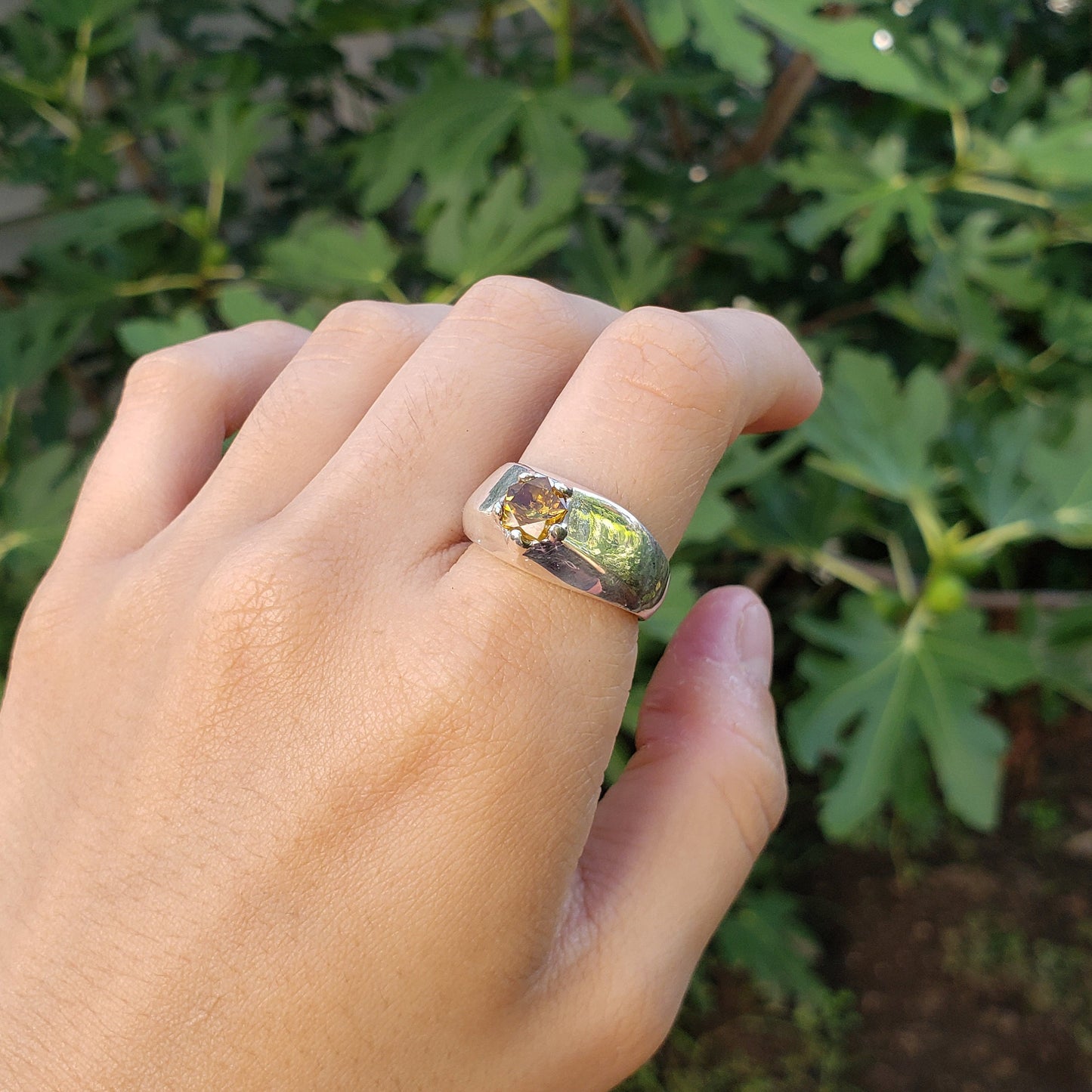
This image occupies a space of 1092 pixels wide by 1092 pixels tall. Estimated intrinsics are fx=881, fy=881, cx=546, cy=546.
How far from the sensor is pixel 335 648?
1.97 feet

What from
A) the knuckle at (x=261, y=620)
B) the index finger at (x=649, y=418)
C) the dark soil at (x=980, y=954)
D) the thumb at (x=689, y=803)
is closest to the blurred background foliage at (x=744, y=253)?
the dark soil at (x=980, y=954)

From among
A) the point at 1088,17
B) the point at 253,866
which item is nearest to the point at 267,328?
the point at 253,866

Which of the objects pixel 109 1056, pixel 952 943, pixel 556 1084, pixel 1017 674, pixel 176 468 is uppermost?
pixel 176 468

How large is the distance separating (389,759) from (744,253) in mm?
1430

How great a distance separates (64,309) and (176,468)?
35.5 inches

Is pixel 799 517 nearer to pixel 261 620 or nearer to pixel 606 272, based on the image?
pixel 606 272

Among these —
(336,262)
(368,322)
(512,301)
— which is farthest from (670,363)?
(336,262)

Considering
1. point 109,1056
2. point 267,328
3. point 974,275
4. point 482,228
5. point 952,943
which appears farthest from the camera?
point 952,943

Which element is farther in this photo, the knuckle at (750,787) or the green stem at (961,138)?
the green stem at (961,138)

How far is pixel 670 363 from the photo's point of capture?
2.09 feet

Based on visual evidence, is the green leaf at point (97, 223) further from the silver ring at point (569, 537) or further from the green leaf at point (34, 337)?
the silver ring at point (569, 537)

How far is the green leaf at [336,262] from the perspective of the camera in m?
1.26

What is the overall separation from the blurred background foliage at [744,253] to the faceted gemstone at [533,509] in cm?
49

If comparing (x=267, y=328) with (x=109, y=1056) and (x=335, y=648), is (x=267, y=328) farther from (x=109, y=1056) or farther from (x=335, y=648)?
(x=109, y=1056)
